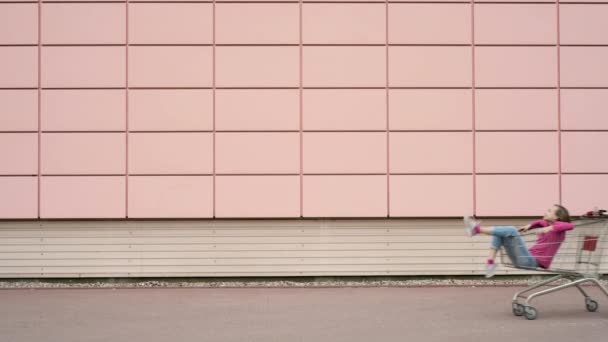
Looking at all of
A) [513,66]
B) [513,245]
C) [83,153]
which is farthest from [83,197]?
[513,66]

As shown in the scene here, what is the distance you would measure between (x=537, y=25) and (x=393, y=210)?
10.6 ft

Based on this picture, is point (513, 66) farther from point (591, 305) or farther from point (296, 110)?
point (591, 305)

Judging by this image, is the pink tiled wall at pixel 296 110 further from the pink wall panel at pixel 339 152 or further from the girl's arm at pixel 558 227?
the girl's arm at pixel 558 227

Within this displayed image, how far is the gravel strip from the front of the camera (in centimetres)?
1030

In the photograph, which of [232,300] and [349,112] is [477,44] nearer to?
[349,112]

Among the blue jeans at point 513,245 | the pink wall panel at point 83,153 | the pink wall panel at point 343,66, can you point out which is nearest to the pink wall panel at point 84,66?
the pink wall panel at point 83,153

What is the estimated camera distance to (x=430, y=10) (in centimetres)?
1031

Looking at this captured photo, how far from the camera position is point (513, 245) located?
24.6 ft

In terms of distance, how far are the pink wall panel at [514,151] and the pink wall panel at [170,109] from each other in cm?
376

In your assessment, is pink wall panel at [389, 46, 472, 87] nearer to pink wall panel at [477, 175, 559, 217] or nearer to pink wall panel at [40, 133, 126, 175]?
pink wall panel at [477, 175, 559, 217]

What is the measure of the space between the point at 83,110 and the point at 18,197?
1.47 meters

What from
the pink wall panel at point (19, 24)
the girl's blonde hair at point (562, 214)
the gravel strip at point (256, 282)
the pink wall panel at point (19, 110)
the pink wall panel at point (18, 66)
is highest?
the pink wall panel at point (19, 24)

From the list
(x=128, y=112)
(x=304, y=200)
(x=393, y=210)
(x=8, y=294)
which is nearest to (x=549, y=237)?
(x=393, y=210)

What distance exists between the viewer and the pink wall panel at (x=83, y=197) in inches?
400
